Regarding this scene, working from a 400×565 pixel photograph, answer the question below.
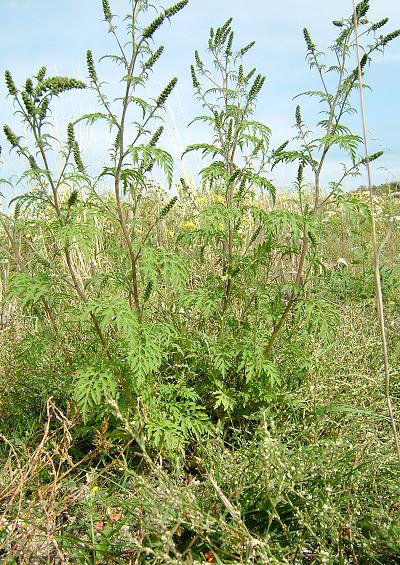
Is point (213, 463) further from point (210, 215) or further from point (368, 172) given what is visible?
point (368, 172)

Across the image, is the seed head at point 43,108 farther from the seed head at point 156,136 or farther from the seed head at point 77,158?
the seed head at point 156,136

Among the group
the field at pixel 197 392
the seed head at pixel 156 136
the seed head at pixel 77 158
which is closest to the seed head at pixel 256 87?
the field at pixel 197 392

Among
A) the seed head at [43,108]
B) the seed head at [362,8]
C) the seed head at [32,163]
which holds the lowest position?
the seed head at [32,163]

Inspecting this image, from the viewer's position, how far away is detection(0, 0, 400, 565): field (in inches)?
85.2

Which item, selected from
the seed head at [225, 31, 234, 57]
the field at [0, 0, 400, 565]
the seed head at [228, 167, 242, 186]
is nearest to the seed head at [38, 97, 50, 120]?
the field at [0, 0, 400, 565]

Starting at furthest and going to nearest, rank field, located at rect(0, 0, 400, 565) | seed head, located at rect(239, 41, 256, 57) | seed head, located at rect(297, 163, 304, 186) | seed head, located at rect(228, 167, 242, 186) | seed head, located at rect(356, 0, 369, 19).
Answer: seed head, located at rect(239, 41, 256, 57) → seed head, located at rect(297, 163, 304, 186) → seed head, located at rect(228, 167, 242, 186) → seed head, located at rect(356, 0, 369, 19) → field, located at rect(0, 0, 400, 565)

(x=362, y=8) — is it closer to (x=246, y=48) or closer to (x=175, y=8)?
(x=246, y=48)

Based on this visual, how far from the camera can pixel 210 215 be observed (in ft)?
Answer: 9.78

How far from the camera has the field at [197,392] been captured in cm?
216

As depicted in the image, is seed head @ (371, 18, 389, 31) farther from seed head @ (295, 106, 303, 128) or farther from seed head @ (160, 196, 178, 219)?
seed head @ (160, 196, 178, 219)

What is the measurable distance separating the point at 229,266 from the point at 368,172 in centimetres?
137

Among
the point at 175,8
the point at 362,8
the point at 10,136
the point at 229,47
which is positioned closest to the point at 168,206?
the point at 10,136

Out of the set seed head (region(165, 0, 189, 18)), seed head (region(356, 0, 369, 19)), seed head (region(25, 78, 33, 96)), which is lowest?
seed head (region(25, 78, 33, 96))

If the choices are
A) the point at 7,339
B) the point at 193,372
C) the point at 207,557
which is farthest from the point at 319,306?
the point at 7,339
